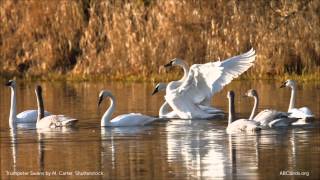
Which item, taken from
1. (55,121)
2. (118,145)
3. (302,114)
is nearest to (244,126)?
(302,114)

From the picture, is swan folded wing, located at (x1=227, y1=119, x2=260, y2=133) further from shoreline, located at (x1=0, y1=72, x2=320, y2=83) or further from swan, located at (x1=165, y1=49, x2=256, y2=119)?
shoreline, located at (x1=0, y1=72, x2=320, y2=83)

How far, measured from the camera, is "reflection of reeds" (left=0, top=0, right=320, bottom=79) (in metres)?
31.8

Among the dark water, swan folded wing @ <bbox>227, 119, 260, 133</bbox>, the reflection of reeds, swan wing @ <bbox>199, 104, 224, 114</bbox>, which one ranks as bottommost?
the dark water

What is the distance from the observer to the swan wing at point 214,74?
2202 centimetres

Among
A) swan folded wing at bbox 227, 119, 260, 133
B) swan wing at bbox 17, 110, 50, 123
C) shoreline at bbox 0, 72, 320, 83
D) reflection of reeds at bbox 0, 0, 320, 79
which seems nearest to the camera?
swan folded wing at bbox 227, 119, 260, 133

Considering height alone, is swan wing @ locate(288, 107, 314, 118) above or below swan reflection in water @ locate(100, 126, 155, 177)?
above

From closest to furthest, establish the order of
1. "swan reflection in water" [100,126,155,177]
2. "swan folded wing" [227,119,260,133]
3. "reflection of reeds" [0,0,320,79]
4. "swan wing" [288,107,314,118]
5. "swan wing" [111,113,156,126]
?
"swan reflection in water" [100,126,155,177] → "swan folded wing" [227,119,260,133] → "swan wing" [288,107,314,118] → "swan wing" [111,113,156,126] → "reflection of reeds" [0,0,320,79]

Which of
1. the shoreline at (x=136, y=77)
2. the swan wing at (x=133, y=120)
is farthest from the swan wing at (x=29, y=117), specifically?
the shoreline at (x=136, y=77)

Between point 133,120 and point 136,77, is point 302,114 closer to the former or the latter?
point 133,120

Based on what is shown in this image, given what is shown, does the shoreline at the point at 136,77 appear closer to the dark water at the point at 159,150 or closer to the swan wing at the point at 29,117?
the dark water at the point at 159,150

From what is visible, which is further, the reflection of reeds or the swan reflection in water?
the reflection of reeds

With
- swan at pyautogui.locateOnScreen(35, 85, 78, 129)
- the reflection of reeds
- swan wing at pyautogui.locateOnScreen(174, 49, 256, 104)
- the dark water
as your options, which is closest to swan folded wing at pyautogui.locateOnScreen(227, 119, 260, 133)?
the dark water

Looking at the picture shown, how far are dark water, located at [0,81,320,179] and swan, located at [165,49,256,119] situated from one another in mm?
693

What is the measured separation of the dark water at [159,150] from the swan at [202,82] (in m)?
0.69
